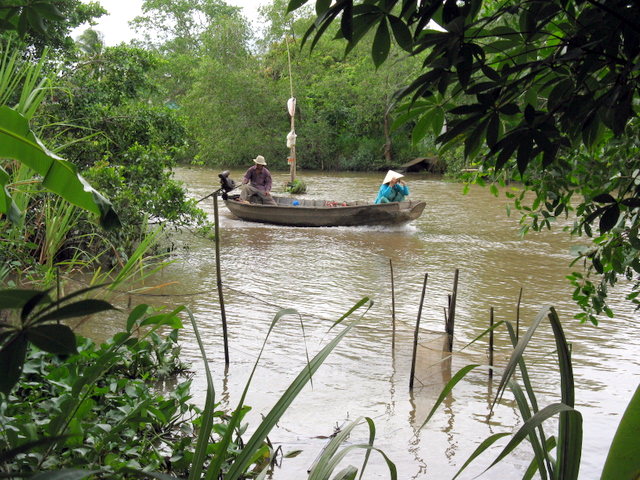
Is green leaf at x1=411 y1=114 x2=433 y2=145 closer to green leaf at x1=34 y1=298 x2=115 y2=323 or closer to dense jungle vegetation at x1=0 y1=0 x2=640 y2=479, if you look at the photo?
dense jungle vegetation at x1=0 y1=0 x2=640 y2=479

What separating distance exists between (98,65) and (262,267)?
3.92 m

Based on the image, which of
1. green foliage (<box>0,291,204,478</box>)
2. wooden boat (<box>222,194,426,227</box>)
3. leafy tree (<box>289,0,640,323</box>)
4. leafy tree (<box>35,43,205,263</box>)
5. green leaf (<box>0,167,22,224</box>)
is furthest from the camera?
wooden boat (<box>222,194,426,227</box>)

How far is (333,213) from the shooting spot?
553 inches

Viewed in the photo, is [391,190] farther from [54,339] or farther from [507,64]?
[54,339]

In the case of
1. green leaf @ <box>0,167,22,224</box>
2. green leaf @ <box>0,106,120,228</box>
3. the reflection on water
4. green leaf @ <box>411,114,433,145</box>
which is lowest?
the reflection on water

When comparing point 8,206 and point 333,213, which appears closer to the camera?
point 8,206

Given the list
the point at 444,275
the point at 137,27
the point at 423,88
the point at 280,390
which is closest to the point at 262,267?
the point at 444,275

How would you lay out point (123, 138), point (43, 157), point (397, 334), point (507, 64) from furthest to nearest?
point (123, 138)
point (397, 334)
point (43, 157)
point (507, 64)

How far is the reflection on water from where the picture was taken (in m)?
4.30

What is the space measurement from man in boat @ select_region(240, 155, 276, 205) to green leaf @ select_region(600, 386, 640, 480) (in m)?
13.9

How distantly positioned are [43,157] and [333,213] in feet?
38.6

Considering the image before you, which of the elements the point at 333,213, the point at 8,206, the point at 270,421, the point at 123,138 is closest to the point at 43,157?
the point at 8,206

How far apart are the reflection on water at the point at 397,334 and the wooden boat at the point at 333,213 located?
27 cm

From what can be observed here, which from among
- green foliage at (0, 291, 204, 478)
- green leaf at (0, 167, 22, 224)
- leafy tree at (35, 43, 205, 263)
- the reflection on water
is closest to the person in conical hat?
the reflection on water
